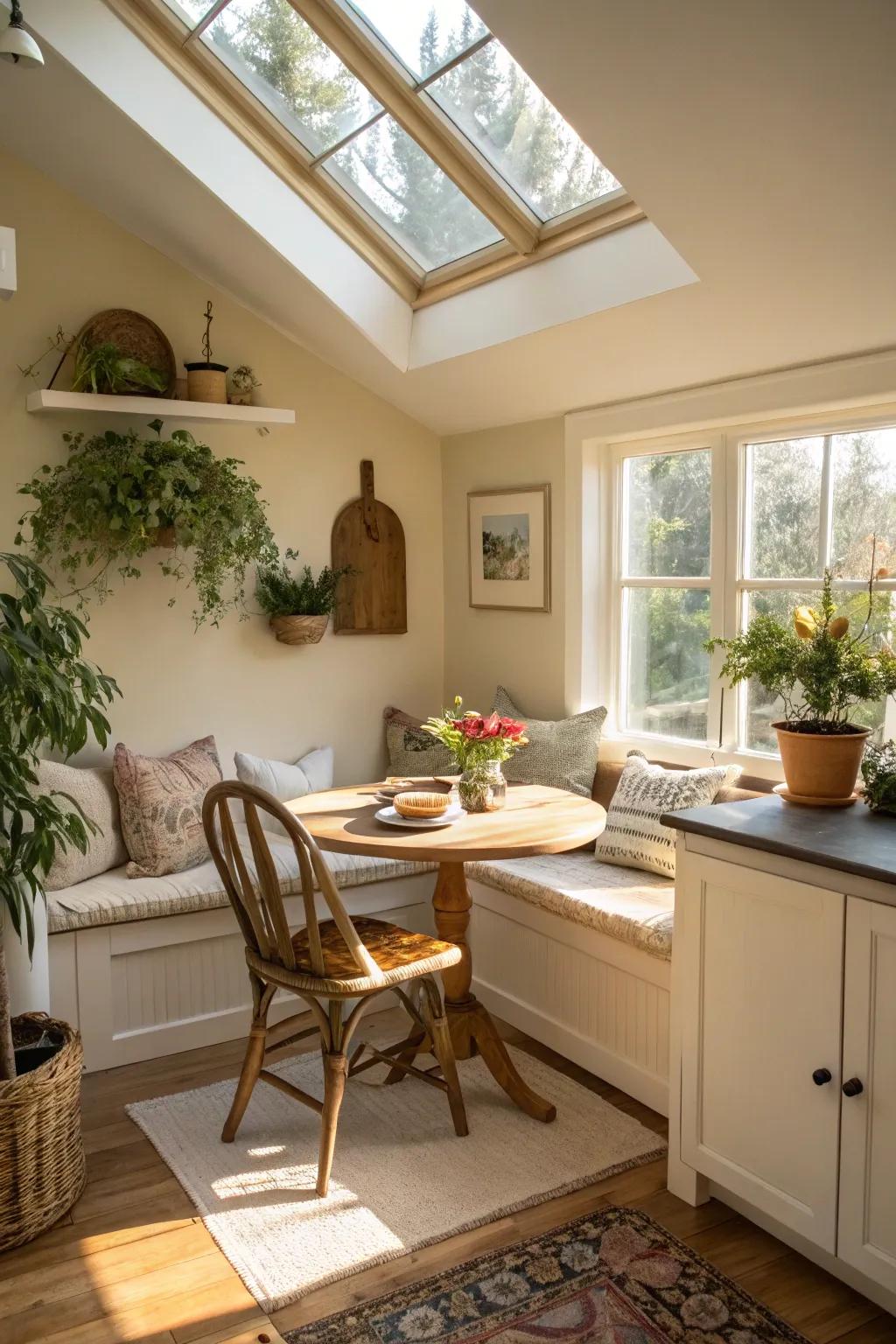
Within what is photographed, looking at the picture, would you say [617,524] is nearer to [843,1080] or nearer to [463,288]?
[463,288]

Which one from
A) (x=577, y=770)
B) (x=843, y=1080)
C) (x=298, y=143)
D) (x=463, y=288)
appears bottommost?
(x=843, y=1080)

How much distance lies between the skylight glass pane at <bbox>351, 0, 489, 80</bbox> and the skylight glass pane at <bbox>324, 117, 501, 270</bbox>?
26 cm

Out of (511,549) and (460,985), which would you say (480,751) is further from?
(511,549)

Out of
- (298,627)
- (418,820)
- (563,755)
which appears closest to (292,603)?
(298,627)

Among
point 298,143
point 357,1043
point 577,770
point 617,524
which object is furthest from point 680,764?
point 298,143

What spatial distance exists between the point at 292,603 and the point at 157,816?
0.97 meters

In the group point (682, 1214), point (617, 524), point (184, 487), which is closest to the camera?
point (682, 1214)

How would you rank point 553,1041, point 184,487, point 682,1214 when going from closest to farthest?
point 682,1214, point 553,1041, point 184,487

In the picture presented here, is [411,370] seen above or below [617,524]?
above

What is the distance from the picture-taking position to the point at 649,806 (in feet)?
10.6

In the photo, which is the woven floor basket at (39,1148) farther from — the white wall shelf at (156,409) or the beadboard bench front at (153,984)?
the white wall shelf at (156,409)

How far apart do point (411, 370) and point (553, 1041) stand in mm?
2288

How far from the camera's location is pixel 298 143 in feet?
10.8

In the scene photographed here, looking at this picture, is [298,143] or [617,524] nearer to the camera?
[298,143]
